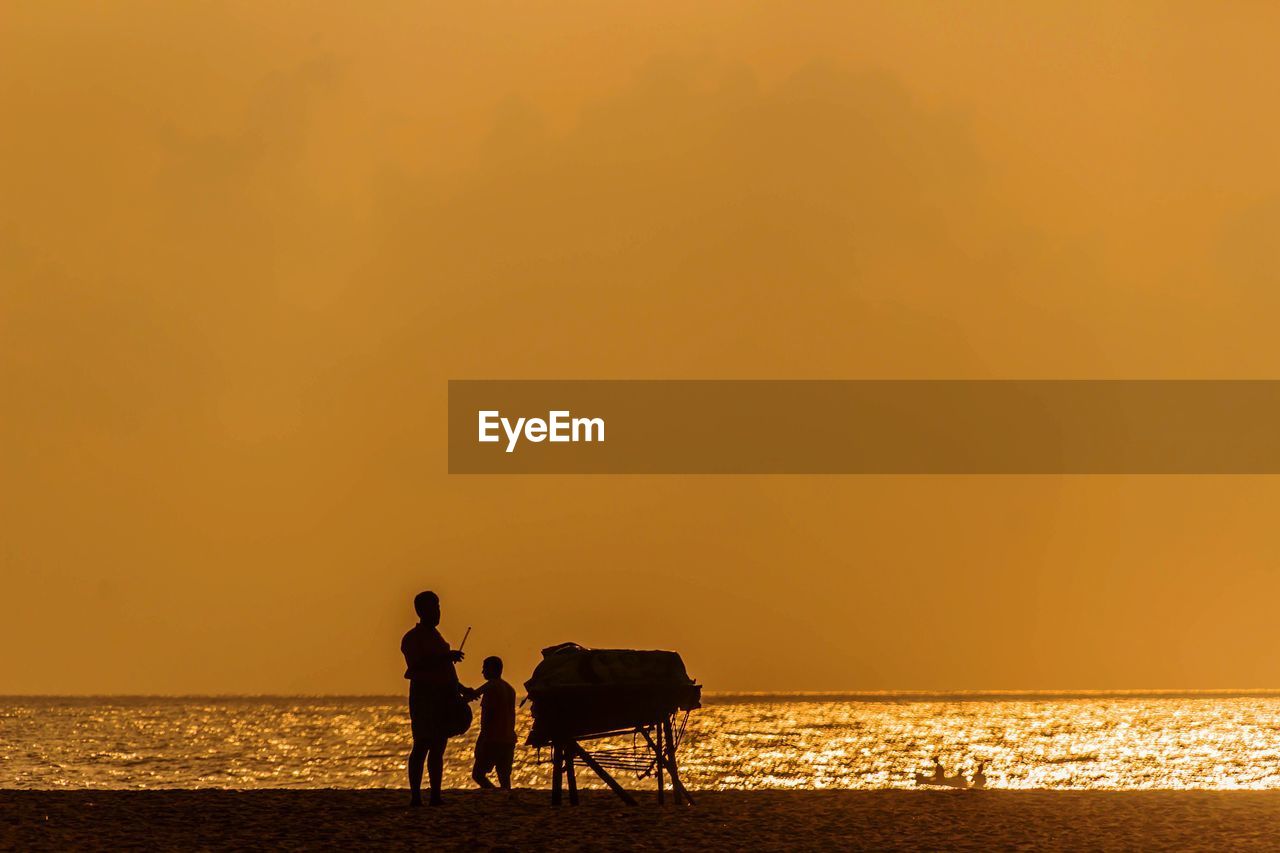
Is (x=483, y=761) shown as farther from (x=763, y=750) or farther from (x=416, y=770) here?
(x=763, y=750)

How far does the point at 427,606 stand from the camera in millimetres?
16375

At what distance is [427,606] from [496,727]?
467 centimetres

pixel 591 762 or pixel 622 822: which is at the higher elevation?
pixel 591 762

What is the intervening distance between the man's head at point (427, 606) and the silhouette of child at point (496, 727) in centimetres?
385

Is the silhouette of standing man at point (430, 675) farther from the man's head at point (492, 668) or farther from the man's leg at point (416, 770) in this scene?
the man's head at point (492, 668)

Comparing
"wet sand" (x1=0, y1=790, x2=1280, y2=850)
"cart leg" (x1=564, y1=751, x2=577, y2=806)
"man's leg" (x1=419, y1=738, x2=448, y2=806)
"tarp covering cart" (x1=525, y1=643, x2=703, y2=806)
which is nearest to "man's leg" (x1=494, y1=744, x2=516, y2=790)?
"wet sand" (x1=0, y1=790, x2=1280, y2=850)

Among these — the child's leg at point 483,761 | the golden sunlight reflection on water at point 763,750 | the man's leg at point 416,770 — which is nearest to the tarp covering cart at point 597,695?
the man's leg at point 416,770

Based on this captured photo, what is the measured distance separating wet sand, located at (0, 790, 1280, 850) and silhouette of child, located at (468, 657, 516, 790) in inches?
75.4

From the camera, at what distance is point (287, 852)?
44.8 ft

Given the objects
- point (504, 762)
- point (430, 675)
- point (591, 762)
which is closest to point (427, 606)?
point (430, 675)

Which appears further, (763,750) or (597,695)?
(763,750)

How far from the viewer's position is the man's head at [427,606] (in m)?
16.4

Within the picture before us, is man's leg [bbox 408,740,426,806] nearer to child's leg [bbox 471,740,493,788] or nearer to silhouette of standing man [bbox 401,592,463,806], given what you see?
silhouette of standing man [bbox 401,592,463,806]

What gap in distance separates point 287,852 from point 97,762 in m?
45.7
